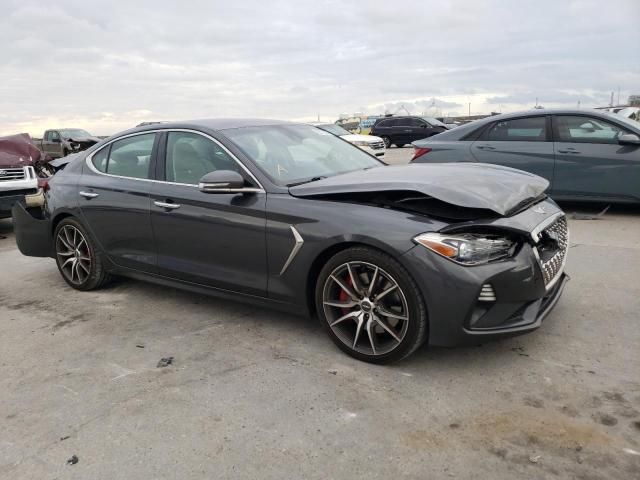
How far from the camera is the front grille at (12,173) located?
27.6 ft

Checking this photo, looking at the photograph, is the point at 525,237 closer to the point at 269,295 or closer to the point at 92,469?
the point at 269,295

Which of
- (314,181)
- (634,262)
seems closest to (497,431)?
(314,181)

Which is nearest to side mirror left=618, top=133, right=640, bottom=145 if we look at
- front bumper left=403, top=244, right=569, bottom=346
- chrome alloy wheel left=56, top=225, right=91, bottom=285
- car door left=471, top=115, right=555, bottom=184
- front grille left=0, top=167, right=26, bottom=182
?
car door left=471, top=115, right=555, bottom=184

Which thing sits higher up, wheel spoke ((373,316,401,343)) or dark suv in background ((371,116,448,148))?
dark suv in background ((371,116,448,148))

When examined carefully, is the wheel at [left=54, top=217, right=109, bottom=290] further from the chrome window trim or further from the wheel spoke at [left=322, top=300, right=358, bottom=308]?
the wheel spoke at [left=322, top=300, right=358, bottom=308]

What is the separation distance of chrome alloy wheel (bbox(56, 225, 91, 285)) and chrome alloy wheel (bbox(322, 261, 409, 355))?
2.74 meters

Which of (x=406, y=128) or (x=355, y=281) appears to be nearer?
(x=355, y=281)

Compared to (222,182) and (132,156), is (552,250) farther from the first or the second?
(132,156)

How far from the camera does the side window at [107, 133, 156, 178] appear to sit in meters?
4.61

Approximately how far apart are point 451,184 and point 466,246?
517 mm

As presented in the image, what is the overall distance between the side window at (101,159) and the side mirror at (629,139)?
20.8ft

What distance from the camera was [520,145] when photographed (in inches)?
312

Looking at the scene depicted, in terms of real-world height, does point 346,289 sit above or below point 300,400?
above

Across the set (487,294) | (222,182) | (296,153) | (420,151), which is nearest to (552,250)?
(487,294)
